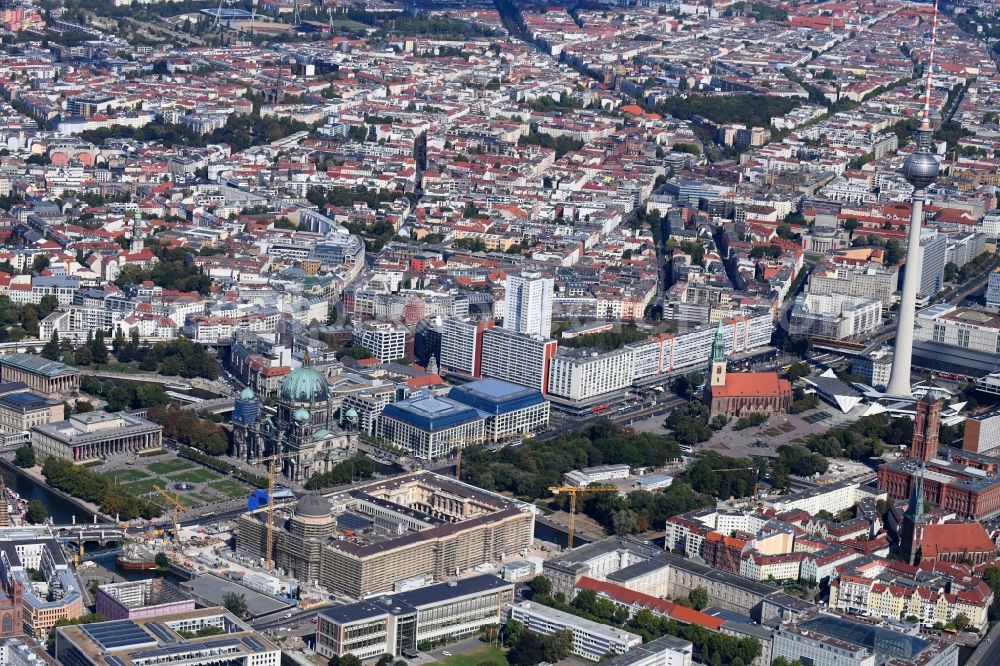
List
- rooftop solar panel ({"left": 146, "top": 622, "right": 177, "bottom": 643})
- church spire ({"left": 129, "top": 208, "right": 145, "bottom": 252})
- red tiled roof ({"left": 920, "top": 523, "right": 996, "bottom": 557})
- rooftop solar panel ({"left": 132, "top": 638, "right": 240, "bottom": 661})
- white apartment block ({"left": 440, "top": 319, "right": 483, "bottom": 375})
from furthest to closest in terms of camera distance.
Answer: church spire ({"left": 129, "top": 208, "right": 145, "bottom": 252})
white apartment block ({"left": 440, "top": 319, "right": 483, "bottom": 375})
red tiled roof ({"left": 920, "top": 523, "right": 996, "bottom": 557})
rooftop solar panel ({"left": 146, "top": 622, "right": 177, "bottom": 643})
rooftop solar panel ({"left": 132, "top": 638, "right": 240, "bottom": 661})

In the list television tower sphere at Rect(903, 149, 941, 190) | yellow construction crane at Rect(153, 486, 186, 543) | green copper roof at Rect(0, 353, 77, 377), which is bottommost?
yellow construction crane at Rect(153, 486, 186, 543)

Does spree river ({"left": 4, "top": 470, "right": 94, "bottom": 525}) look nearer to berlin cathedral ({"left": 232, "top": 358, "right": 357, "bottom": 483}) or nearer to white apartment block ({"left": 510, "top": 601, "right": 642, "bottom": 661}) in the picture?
berlin cathedral ({"left": 232, "top": 358, "right": 357, "bottom": 483})

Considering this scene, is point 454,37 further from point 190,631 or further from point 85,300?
point 190,631

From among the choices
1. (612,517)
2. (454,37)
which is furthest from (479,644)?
(454,37)

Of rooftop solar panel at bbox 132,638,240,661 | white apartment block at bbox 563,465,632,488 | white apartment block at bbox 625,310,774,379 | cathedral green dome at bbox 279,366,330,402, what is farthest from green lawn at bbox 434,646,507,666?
white apartment block at bbox 625,310,774,379

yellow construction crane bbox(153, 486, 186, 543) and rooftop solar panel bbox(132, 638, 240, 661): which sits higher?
rooftop solar panel bbox(132, 638, 240, 661)

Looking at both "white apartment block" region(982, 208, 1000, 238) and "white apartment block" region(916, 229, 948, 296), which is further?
"white apartment block" region(982, 208, 1000, 238)

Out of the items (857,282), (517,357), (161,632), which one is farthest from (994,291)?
(161,632)
